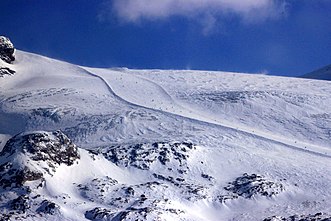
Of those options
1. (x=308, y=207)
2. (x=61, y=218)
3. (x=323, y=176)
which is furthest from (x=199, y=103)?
(x=61, y=218)

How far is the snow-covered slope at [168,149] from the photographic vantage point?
104ft

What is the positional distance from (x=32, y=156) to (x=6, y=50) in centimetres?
4740

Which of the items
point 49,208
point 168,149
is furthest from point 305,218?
point 49,208

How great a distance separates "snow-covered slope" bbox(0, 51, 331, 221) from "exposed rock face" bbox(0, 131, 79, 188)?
9 centimetres

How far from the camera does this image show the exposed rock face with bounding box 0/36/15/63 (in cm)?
7656

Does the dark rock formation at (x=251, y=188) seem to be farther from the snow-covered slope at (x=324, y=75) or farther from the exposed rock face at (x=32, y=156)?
the snow-covered slope at (x=324, y=75)

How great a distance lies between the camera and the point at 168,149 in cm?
3934

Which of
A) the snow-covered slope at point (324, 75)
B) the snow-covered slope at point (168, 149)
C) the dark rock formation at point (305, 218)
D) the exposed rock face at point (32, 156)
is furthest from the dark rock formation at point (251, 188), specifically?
the snow-covered slope at point (324, 75)

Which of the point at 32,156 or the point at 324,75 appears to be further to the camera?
the point at 324,75

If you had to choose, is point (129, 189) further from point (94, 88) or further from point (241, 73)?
point (241, 73)

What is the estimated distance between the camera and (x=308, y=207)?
3175 centimetres

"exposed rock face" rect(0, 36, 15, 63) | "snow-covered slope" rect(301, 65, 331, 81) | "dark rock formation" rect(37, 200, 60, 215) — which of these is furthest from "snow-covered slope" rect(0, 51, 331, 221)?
"snow-covered slope" rect(301, 65, 331, 81)

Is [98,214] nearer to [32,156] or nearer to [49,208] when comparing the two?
[49,208]

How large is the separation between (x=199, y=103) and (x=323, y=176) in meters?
21.7
